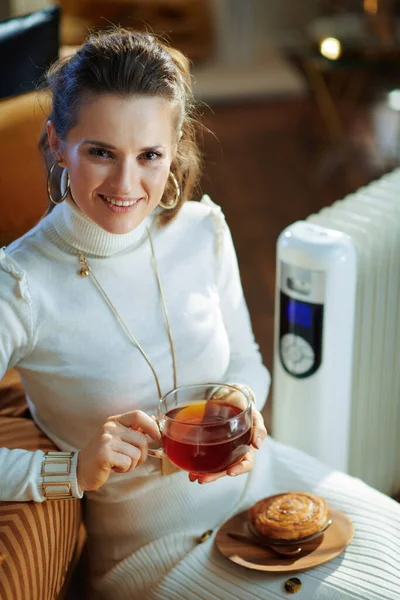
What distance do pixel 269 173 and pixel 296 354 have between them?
9.65 feet

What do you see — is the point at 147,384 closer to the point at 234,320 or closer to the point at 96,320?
the point at 96,320

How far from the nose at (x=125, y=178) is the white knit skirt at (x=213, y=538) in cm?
48

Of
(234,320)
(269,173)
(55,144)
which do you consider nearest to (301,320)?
(234,320)

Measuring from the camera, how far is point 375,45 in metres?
4.16

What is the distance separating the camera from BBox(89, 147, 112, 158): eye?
1216 millimetres

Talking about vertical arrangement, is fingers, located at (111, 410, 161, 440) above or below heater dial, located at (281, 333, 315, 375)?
above

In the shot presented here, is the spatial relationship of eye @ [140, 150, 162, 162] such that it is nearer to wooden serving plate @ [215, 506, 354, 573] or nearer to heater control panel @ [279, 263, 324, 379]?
heater control panel @ [279, 263, 324, 379]

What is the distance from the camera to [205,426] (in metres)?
1.14

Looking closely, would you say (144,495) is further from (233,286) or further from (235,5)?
(235,5)

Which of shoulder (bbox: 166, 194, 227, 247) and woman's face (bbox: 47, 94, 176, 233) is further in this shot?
shoulder (bbox: 166, 194, 227, 247)

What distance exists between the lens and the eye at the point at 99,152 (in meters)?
1.22

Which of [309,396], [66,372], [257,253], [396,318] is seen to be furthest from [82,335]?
[257,253]

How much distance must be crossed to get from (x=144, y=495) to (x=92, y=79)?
658 millimetres

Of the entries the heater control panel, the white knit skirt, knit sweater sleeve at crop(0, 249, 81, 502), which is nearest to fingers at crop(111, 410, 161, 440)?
knit sweater sleeve at crop(0, 249, 81, 502)
